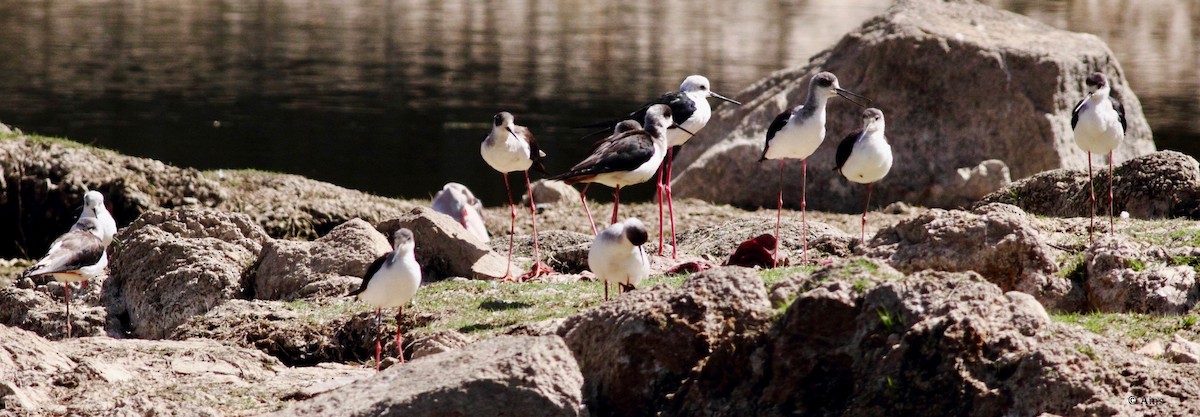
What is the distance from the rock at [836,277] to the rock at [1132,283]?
2115 mm

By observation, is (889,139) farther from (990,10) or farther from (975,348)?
(975,348)

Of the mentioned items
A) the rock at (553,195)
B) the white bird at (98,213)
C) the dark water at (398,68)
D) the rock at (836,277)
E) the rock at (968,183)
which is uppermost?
the rock at (836,277)

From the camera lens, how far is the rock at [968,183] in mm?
15383

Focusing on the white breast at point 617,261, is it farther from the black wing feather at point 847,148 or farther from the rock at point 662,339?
the black wing feather at point 847,148

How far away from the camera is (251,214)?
13664mm

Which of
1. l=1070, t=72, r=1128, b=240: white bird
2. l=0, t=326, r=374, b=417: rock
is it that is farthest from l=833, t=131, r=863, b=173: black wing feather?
l=0, t=326, r=374, b=417: rock

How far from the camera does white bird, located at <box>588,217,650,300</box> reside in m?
7.75

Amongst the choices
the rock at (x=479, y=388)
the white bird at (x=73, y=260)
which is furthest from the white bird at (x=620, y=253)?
the white bird at (x=73, y=260)

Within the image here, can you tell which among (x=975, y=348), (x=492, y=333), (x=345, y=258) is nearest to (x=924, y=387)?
(x=975, y=348)

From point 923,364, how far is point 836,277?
0.58 meters

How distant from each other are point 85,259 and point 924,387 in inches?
239

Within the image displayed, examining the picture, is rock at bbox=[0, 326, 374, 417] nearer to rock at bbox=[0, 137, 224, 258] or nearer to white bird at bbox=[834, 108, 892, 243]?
white bird at bbox=[834, 108, 892, 243]

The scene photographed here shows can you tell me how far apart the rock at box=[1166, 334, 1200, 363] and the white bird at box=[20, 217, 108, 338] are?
22.2 feet

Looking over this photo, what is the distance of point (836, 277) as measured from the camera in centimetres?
604
